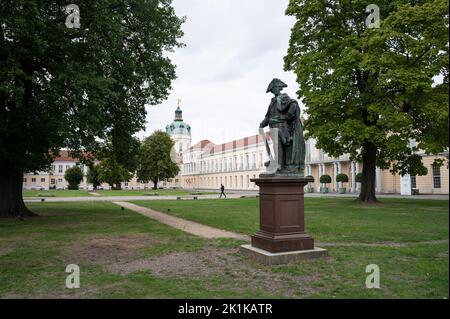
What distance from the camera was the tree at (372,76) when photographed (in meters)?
20.3

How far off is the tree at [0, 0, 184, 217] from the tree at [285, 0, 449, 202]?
916 centimetres

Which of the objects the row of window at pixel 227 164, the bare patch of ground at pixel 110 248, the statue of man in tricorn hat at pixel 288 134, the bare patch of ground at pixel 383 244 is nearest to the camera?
the statue of man in tricorn hat at pixel 288 134

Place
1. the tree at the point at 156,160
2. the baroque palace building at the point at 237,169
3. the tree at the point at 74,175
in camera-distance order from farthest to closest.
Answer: the tree at the point at 74,175 < the tree at the point at 156,160 < the baroque palace building at the point at 237,169

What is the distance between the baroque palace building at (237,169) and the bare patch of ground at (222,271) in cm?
1931

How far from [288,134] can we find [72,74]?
8354mm

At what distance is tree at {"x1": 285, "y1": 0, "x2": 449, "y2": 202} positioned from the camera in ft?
66.5

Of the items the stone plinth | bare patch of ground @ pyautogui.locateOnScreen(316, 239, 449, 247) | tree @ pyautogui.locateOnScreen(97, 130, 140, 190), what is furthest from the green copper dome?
the stone plinth

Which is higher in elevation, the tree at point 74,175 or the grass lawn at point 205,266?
the tree at point 74,175

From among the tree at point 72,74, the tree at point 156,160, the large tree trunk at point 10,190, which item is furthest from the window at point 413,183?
the tree at point 156,160

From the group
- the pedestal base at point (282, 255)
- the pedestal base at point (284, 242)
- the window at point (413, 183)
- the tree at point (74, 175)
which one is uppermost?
the tree at point (74, 175)

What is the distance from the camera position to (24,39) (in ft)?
44.8

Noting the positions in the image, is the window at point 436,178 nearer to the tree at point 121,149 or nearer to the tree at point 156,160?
the tree at point 121,149

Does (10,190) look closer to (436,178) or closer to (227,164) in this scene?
(436,178)
